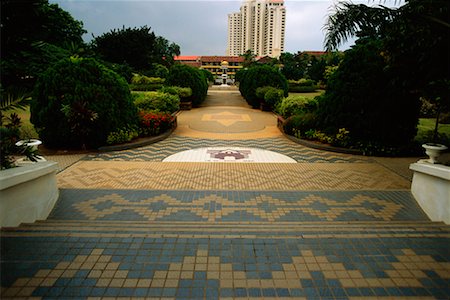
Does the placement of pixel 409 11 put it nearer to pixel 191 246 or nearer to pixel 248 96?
pixel 191 246

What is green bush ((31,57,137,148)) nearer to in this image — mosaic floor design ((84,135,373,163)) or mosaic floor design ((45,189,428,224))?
mosaic floor design ((84,135,373,163))

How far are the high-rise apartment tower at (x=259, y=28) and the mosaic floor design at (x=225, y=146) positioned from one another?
115 meters

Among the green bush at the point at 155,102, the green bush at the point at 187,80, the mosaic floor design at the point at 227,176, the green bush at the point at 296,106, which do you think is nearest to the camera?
the mosaic floor design at the point at 227,176

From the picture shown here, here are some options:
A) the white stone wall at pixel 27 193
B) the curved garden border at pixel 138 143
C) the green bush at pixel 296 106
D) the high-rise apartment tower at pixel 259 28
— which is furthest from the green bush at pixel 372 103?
the high-rise apartment tower at pixel 259 28

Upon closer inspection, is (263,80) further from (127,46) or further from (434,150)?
(127,46)

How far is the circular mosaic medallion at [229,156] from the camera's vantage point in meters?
9.02

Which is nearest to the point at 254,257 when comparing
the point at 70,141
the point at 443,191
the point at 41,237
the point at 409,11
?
the point at 41,237

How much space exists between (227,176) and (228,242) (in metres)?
3.84

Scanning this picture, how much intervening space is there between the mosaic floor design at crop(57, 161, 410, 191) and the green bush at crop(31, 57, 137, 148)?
1.63 m

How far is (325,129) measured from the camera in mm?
10742

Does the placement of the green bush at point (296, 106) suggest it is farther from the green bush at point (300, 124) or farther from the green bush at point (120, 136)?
the green bush at point (120, 136)

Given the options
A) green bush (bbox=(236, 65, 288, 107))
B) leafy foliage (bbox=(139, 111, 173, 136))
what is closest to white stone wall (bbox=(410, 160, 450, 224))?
leafy foliage (bbox=(139, 111, 173, 136))

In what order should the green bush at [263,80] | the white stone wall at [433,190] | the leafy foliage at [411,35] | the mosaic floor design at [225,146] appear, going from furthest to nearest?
the green bush at [263,80] < the mosaic floor design at [225,146] < the leafy foliage at [411,35] < the white stone wall at [433,190]

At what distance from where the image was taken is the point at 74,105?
901 centimetres
